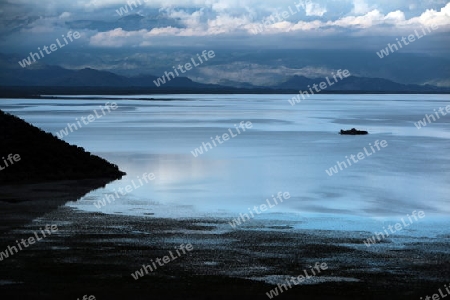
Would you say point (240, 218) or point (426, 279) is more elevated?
point (240, 218)

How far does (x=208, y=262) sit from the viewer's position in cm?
1588

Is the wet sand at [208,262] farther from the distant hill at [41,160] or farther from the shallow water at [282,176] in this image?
the distant hill at [41,160]

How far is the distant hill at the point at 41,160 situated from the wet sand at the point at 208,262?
9.49 metres

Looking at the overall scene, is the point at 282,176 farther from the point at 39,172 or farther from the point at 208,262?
the point at 208,262

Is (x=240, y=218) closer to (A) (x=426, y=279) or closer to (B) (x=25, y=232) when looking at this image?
(B) (x=25, y=232)

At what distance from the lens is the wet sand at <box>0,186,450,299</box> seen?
13.9 m

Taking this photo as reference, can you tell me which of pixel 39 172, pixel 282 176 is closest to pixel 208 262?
pixel 39 172

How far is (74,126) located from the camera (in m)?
65.3

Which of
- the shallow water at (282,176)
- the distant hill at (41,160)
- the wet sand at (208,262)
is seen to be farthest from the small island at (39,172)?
the wet sand at (208,262)

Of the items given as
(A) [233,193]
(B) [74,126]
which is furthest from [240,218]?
(B) [74,126]

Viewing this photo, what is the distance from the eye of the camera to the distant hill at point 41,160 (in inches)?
1179

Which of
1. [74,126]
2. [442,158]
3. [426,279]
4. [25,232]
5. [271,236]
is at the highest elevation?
[74,126]

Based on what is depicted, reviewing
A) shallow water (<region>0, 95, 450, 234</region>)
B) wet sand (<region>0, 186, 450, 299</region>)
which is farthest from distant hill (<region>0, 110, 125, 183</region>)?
wet sand (<region>0, 186, 450, 299</region>)

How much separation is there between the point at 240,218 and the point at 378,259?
19.1 ft
